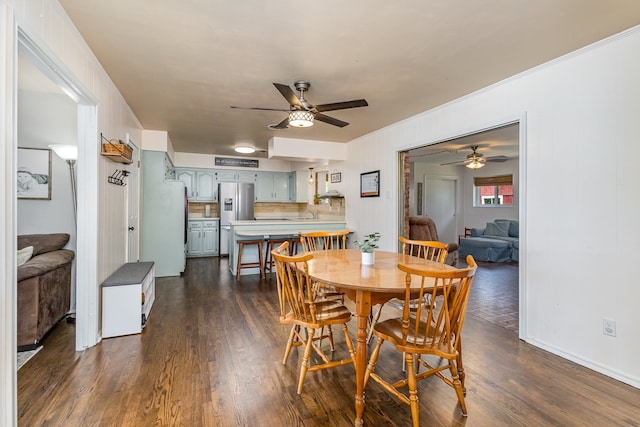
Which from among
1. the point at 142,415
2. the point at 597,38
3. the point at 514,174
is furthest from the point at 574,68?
the point at 514,174

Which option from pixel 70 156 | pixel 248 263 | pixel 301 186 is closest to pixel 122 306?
pixel 70 156

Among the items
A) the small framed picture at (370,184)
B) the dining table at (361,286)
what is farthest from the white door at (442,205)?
the dining table at (361,286)

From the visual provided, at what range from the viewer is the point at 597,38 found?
2203 mm

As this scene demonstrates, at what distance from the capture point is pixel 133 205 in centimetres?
421

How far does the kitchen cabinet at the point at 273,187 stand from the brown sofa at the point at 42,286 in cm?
477

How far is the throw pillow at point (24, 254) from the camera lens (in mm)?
2670

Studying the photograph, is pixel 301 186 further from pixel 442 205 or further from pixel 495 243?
pixel 495 243

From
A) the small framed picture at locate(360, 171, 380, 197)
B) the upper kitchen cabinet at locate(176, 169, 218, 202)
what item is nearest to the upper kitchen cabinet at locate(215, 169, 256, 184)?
the upper kitchen cabinet at locate(176, 169, 218, 202)

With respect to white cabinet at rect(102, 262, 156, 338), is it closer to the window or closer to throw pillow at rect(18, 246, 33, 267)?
throw pillow at rect(18, 246, 33, 267)

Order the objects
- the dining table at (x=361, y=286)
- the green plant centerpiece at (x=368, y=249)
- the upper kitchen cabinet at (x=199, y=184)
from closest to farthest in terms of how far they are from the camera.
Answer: the dining table at (x=361, y=286), the green plant centerpiece at (x=368, y=249), the upper kitchen cabinet at (x=199, y=184)

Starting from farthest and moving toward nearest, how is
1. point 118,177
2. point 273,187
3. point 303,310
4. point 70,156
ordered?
point 273,187, point 118,177, point 70,156, point 303,310

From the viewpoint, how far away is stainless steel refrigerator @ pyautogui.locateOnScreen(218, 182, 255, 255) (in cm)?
718

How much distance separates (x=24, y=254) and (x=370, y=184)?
4218 millimetres

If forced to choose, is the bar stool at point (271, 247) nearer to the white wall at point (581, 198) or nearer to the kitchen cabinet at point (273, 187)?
the kitchen cabinet at point (273, 187)
